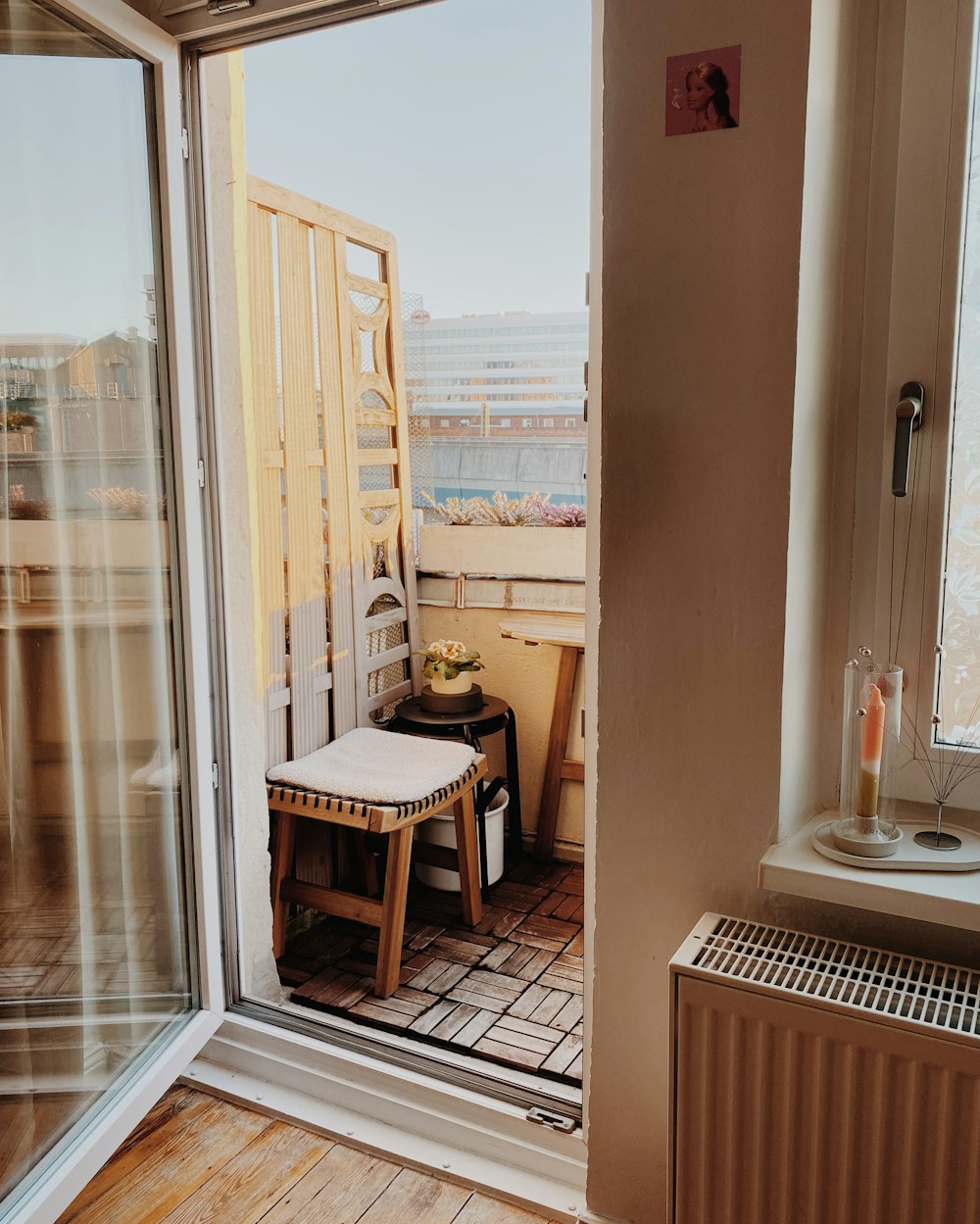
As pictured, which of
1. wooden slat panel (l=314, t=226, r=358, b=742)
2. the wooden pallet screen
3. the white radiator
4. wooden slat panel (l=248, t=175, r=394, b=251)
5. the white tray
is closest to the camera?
the white radiator

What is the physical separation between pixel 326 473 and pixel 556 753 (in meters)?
1.14

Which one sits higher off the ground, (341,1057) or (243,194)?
(243,194)

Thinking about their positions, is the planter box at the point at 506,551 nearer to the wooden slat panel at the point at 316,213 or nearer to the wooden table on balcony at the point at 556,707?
the wooden table on balcony at the point at 556,707

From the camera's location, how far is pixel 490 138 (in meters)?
3.26

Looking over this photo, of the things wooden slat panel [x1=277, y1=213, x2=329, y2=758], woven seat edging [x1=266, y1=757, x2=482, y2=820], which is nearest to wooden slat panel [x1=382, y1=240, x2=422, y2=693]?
wooden slat panel [x1=277, y1=213, x2=329, y2=758]

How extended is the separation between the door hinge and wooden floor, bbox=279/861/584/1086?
0.89 feet

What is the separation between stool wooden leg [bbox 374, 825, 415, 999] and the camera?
98.5 inches

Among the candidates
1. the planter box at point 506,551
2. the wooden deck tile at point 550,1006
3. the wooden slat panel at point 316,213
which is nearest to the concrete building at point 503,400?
the planter box at point 506,551

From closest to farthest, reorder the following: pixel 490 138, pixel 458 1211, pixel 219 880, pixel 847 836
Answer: pixel 847 836 → pixel 458 1211 → pixel 219 880 → pixel 490 138

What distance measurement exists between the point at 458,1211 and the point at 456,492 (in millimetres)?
2357

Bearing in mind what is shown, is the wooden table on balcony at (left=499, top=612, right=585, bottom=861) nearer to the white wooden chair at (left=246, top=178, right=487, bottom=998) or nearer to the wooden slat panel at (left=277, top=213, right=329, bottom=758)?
the white wooden chair at (left=246, top=178, right=487, bottom=998)

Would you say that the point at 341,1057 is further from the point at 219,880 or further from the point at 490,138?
the point at 490,138

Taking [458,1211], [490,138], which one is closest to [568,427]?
[490,138]

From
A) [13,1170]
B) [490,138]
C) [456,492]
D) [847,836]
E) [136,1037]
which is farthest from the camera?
[456,492]
